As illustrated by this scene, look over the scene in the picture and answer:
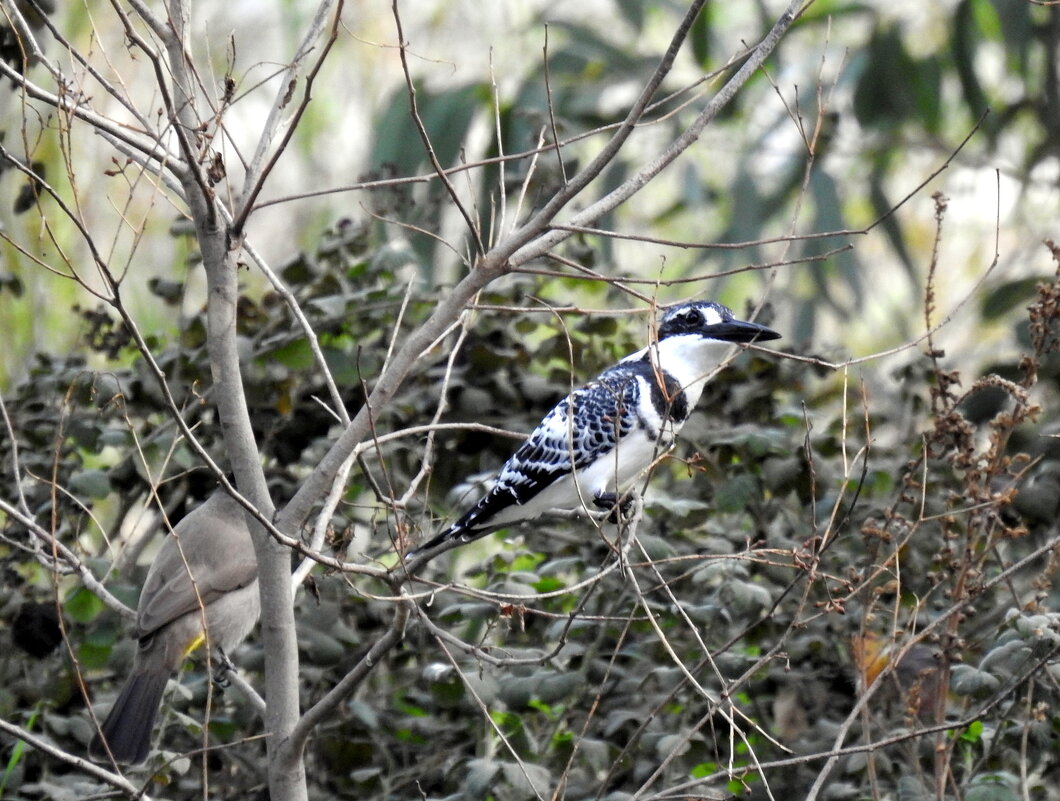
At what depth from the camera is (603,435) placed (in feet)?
13.1

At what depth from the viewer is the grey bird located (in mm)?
3723

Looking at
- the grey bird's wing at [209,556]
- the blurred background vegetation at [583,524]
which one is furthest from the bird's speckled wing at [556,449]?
the grey bird's wing at [209,556]

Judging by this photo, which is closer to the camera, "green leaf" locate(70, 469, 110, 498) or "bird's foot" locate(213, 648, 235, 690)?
"green leaf" locate(70, 469, 110, 498)

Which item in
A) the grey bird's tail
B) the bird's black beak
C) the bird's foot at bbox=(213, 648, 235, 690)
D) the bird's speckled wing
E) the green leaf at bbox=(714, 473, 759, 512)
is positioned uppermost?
the bird's black beak

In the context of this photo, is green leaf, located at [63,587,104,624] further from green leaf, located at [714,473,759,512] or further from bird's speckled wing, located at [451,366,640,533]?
green leaf, located at [714,473,759,512]

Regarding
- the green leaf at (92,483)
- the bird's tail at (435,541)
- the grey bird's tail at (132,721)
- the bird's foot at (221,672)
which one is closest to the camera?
the bird's tail at (435,541)

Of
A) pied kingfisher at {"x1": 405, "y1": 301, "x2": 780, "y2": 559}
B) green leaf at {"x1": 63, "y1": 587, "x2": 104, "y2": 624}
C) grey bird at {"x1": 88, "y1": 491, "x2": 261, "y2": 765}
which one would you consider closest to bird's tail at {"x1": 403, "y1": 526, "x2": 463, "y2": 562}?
pied kingfisher at {"x1": 405, "y1": 301, "x2": 780, "y2": 559}

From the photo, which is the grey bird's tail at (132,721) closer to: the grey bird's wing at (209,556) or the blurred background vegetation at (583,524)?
the blurred background vegetation at (583,524)

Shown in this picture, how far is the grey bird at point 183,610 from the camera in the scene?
372cm

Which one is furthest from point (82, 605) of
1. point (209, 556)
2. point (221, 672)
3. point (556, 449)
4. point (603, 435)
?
point (603, 435)

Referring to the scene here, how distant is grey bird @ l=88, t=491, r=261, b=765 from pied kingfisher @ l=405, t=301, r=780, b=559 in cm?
74

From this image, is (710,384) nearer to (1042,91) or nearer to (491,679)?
(491,679)

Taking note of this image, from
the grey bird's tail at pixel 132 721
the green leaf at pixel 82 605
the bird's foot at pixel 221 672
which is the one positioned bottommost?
the grey bird's tail at pixel 132 721

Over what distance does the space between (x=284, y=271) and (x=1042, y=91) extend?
176 inches
